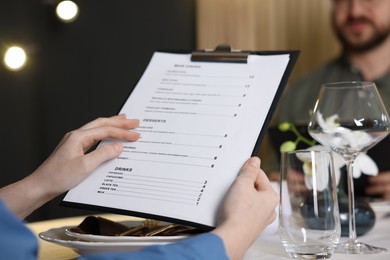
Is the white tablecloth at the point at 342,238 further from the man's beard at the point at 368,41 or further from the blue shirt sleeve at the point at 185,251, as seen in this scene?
the man's beard at the point at 368,41

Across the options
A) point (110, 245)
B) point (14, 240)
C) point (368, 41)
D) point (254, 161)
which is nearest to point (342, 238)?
point (254, 161)

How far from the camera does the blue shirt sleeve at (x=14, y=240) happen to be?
617 millimetres

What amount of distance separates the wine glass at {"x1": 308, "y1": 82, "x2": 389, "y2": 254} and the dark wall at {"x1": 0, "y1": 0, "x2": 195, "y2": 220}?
74.9 inches

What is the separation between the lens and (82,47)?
3.21 m

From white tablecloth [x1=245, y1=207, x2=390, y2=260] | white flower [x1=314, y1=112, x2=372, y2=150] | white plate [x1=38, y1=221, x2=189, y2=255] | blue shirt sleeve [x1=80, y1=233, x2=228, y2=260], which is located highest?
white flower [x1=314, y1=112, x2=372, y2=150]

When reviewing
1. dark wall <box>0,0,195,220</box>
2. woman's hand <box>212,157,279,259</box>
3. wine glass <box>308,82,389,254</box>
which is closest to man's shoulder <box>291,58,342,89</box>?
dark wall <box>0,0,195,220</box>

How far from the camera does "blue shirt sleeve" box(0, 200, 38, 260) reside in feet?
2.02

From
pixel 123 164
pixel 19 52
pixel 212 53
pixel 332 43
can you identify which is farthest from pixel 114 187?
pixel 332 43

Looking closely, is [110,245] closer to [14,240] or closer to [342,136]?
[14,240]

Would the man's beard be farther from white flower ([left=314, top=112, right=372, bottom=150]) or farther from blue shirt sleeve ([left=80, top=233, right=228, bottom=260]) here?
blue shirt sleeve ([left=80, top=233, right=228, bottom=260])

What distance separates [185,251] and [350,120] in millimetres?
504

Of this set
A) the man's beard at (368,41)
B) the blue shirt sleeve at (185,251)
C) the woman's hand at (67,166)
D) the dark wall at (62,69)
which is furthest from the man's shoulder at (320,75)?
the blue shirt sleeve at (185,251)

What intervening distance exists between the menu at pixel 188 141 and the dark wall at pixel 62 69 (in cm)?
191

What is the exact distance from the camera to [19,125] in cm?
310
